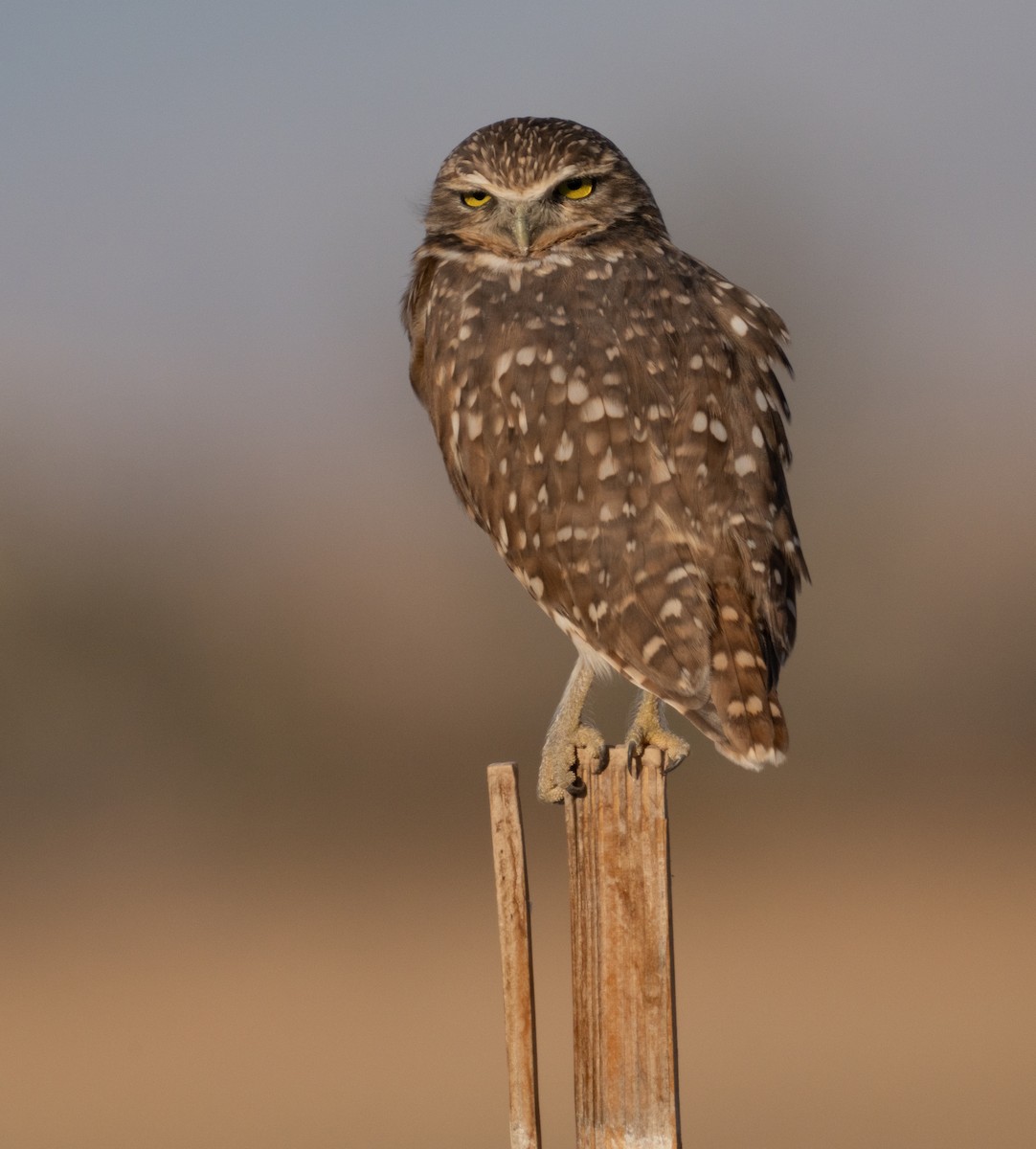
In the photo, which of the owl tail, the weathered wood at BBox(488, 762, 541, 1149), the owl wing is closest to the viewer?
the weathered wood at BBox(488, 762, 541, 1149)

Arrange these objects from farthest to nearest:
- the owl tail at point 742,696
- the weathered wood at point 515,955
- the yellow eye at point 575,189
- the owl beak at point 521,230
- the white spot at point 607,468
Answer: the yellow eye at point 575,189 → the owl beak at point 521,230 → the white spot at point 607,468 → the owl tail at point 742,696 → the weathered wood at point 515,955

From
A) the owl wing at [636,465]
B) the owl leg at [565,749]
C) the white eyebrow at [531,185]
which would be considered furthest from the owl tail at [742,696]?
the white eyebrow at [531,185]

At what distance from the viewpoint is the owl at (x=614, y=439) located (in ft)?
13.0

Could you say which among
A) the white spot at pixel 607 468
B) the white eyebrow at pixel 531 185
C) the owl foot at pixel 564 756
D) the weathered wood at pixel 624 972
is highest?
the white eyebrow at pixel 531 185

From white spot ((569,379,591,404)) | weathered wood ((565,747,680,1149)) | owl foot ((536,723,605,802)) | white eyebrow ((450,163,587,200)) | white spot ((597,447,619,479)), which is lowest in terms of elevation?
weathered wood ((565,747,680,1149))

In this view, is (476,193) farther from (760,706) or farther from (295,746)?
(295,746)

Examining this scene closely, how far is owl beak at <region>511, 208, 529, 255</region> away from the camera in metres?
4.68

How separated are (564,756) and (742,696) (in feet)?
1.74

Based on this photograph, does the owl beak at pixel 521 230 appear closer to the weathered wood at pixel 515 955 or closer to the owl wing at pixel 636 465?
the owl wing at pixel 636 465

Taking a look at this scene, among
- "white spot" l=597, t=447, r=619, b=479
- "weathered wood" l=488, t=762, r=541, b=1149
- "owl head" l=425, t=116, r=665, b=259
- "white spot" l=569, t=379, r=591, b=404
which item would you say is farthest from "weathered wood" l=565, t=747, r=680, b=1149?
"owl head" l=425, t=116, r=665, b=259

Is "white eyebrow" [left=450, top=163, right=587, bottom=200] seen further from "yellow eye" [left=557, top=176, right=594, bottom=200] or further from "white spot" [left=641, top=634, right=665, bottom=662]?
"white spot" [left=641, top=634, right=665, bottom=662]

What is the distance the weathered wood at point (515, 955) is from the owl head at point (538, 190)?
203cm

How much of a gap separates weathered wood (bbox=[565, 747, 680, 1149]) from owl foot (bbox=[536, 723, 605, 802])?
1.76ft

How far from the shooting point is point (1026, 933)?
13711 millimetres
